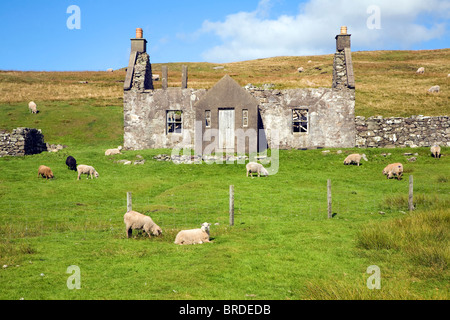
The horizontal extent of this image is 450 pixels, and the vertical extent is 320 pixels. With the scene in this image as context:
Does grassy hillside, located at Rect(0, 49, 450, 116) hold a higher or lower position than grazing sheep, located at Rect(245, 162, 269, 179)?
higher

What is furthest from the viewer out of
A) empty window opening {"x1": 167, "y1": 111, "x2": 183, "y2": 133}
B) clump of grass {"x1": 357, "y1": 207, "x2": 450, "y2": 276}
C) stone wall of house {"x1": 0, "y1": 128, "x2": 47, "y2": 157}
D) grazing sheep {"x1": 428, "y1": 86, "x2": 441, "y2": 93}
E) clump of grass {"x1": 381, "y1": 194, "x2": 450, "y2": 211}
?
grazing sheep {"x1": 428, "y1": 86, "x2": 441, "y2": 93}

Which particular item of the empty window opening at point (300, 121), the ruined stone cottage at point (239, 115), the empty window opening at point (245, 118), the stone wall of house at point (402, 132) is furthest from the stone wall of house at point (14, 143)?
the stone wall of house at point (402, 132)

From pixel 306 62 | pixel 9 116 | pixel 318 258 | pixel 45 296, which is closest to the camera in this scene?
pixel 45 296

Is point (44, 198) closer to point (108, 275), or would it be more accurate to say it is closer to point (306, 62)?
point (108, 275)

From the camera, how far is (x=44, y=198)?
20.6m

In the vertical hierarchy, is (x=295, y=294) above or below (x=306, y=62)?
below

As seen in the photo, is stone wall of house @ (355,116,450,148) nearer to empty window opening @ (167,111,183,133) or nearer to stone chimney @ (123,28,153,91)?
empty window opening @ (167,111,183,133)

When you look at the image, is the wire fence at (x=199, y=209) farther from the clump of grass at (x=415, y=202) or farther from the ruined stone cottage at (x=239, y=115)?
the ruined stone cottage at (x=239, y=115)

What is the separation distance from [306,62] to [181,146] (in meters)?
64.5

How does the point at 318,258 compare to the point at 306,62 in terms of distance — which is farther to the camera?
the point at 306,62

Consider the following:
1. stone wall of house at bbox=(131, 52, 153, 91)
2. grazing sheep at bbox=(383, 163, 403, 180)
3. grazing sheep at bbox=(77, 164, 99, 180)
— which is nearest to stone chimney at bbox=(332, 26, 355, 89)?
grazing sheep at bbox=(383, 163, 403, 180)

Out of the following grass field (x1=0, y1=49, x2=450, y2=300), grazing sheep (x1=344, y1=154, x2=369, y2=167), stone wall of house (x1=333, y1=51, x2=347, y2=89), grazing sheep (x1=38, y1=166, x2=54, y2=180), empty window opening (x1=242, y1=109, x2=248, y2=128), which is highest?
stone wall of house (x1=333, y1=51, x2=347, y2=89)

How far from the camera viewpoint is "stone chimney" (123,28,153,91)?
37.1 m
